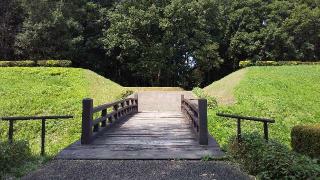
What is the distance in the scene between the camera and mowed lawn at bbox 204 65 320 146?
14.9 m

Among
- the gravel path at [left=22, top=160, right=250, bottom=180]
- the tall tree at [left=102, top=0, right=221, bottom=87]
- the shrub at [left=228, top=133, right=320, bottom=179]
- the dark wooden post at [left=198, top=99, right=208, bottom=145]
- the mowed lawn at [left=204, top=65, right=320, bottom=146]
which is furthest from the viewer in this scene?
the tall tree at [left=102, top=0, right=221, bottom=87]

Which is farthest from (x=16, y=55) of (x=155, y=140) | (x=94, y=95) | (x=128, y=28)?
(x=155, y=140)

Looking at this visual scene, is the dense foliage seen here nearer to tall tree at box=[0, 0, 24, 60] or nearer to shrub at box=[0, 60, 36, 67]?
tall tree at box=[0, 0, 24, 60]

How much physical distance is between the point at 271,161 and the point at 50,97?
1745 centimetres

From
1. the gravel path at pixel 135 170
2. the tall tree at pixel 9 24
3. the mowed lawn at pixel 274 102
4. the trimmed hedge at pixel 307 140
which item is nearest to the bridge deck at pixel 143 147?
the gravel path at pixel 135 170

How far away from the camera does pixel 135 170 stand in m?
5.94

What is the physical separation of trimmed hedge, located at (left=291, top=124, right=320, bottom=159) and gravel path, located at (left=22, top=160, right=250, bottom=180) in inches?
103

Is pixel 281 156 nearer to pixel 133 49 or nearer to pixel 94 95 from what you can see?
pixel 94 95

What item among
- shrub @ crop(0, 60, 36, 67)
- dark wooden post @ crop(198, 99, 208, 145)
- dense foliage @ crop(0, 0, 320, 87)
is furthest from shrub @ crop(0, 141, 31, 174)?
dense foliage @ crop(0, 0, 320, 87)

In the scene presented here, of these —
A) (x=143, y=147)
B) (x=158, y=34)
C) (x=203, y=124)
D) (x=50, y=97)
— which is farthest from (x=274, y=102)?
(x=158, y=34)

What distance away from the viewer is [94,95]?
72.7ft

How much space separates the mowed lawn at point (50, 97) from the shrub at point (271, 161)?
7.74 meters

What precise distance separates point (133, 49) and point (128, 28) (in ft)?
6.72

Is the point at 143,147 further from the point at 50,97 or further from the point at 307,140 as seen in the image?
the point at 50,97
